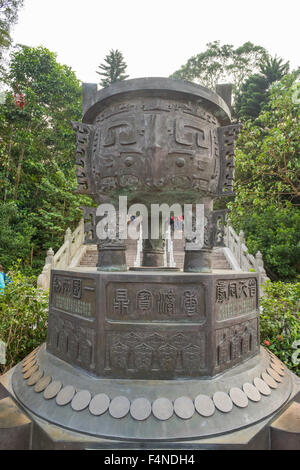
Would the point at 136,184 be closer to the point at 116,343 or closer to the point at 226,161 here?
the point at 226,161

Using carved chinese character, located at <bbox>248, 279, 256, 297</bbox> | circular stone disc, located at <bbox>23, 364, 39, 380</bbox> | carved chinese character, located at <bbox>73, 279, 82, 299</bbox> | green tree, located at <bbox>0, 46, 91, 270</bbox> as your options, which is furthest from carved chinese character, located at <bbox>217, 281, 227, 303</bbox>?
green tree, located at <bbox>0, 46, 91, 270</bbox>

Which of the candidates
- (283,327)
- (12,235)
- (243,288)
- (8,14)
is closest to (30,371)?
(243,288)

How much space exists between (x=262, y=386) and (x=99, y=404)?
1.28 meters

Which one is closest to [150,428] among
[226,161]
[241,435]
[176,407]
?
[176,407]

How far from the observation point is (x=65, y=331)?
246 cm

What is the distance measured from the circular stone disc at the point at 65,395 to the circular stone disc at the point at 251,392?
1300 mm

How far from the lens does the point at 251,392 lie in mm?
A: 1993

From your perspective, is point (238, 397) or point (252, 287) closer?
point (238, 397)

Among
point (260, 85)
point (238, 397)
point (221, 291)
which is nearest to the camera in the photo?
point (238, 397)

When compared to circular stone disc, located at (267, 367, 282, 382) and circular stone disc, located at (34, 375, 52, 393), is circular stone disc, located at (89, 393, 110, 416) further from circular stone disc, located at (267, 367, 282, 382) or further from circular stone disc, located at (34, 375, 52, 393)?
circular stone disc, located at (267, 367, 282, 382)

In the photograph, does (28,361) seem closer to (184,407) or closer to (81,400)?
(81,400)

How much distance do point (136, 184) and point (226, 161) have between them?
41.6 inches

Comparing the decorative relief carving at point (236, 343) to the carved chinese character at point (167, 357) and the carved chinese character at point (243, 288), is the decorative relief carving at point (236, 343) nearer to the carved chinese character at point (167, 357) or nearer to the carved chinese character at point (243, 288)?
the carved chinese character at point (243, 288)

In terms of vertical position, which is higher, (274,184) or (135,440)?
(274,184)
